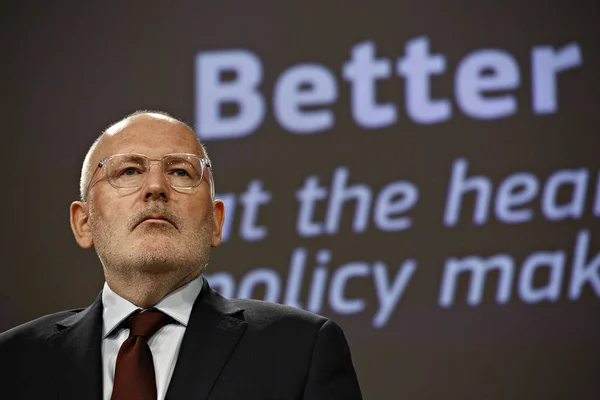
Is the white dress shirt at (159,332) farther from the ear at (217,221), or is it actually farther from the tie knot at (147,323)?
the ear at (217,221)

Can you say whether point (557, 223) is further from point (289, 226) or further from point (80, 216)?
point (80, 216)

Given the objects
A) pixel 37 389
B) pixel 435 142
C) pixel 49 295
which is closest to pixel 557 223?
pixel 435 142

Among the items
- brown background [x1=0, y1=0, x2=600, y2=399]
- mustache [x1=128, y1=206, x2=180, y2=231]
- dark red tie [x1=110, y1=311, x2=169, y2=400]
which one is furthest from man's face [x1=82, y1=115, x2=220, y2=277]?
brown background [x1=0, y1=0, x2=600, y2=399]

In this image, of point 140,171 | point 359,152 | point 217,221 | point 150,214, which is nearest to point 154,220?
point 150,214

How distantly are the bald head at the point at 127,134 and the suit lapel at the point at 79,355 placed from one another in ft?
0.85

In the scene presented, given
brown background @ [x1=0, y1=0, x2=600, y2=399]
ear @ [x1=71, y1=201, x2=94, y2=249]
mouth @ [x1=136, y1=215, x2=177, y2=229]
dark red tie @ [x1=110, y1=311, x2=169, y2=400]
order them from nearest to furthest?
1. dark red tie @ [x1=110, y1=311, x2=169, y2=400]
2. mouth @ [x1=136, y1=215, x2=177, y2=229]
3. ear @ [x1=71, y1=201, x2=94, y2=249]
4. brown background @ [x1=0, y1=0, x2=600, y2=399]

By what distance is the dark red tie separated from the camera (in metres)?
1.50

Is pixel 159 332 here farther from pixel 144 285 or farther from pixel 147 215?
pixel 147 215

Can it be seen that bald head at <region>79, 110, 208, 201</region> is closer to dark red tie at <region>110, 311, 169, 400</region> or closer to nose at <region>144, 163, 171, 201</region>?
nose at <region>144, 163, 171, 201</region>

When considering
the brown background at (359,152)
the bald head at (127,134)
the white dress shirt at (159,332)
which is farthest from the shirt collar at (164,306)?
the brown background at (359,152)

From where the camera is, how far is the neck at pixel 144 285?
164 centimetres

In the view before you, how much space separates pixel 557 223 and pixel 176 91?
172 centimetres

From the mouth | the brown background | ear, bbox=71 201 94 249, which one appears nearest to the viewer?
the mouth

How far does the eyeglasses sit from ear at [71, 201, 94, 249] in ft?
0.40
